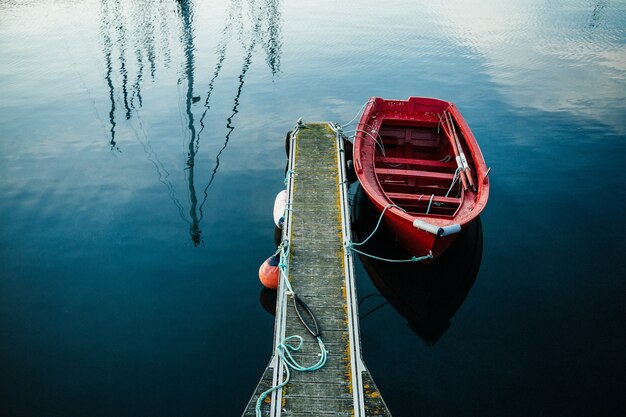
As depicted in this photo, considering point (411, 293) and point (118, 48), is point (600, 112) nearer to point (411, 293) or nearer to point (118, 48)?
point (411, 293)

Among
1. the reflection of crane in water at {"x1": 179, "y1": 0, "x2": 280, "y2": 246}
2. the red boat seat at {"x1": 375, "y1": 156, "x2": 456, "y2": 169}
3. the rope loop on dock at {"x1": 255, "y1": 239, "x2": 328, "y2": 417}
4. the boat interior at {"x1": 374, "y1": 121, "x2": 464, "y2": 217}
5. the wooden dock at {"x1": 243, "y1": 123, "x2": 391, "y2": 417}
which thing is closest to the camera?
the wooden dock at {"x1": 243, "y1": 123, "x2": 391, "y2": 417}

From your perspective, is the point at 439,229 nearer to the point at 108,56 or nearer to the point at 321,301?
the point at 321,301

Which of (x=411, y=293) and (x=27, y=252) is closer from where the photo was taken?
(x=411, y=293)

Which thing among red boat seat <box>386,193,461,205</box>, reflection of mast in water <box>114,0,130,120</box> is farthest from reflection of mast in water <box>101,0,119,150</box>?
red boat seat <box>386,193,461,205</box>

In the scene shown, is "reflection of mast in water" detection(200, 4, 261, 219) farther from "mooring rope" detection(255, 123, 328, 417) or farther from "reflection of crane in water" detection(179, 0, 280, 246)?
"mooring rope" detection(255, 123, 328, 417)

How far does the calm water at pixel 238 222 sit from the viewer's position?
8.62m

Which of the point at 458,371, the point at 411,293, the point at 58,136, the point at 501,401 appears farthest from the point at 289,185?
the point at 58,136

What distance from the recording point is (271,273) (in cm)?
1009

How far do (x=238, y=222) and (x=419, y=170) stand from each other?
19.6ft

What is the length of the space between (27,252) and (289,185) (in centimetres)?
766

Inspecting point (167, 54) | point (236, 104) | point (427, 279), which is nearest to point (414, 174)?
point (427, 279)

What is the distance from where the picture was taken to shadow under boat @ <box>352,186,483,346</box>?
1003 centimetres

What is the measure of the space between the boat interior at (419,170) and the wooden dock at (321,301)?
5.01ft

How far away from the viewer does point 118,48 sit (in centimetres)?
2947
